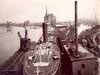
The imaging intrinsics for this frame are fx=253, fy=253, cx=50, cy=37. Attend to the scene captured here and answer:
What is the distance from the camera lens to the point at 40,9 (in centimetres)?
264

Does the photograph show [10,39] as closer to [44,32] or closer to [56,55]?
[44,32]

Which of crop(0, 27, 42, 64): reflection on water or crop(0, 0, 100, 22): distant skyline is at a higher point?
crop(0, 0, 100, 22): distant skyline

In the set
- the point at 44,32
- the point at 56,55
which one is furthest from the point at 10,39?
the point at 56,55

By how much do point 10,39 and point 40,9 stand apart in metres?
0.44

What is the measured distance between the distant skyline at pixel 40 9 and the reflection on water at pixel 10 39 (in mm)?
106

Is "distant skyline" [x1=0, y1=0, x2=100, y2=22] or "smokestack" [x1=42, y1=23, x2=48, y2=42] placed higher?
"distant skyline" [x1=0, y1=0, x2=100, y2=22]

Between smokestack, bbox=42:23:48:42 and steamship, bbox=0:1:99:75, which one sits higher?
smokestack, bbox=42:23:48:42

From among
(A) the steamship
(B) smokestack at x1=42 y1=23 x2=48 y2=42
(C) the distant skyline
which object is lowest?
(A) the steamship

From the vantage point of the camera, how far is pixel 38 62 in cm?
259

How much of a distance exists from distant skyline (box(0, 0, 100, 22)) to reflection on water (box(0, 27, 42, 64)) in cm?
11

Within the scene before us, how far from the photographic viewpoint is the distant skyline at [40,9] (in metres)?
2.63

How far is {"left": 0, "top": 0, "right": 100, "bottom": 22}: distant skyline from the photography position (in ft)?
A: 8.64

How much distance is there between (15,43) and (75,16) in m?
0.69

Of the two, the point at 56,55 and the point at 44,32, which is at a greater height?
the point at 44,32
